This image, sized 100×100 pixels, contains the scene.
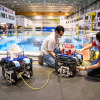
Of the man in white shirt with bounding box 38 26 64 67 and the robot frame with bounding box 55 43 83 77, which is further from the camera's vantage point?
the man in white shirt with bounding box 38 26 64 67

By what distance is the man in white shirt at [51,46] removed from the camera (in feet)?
7.71

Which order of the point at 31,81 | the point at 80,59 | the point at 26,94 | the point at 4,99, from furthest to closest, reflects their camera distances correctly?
the point at 80,59
the point at 31,81
the point at 26,94
the point at 4,99

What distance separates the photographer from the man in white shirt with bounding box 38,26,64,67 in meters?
2.35

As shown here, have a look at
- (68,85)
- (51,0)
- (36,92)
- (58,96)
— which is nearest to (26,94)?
(36,92)

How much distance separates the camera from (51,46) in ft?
8.04

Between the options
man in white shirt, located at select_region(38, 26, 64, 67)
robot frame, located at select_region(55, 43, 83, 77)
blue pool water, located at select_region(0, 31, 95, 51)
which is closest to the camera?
robot frame, located at select_region(55, 43, 83, 77)

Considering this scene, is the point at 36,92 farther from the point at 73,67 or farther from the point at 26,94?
the point at 73,67

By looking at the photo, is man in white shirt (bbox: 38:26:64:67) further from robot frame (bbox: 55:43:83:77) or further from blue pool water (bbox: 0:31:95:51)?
blue pool water (bbox: 0:31:95:51)

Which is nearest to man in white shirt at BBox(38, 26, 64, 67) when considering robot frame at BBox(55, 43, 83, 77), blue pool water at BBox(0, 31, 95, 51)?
robot frame at BBox(55, 43, 83, 77)

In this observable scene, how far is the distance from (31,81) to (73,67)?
2.30 feet

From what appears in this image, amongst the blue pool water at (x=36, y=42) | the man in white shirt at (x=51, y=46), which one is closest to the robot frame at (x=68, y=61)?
the man in white shirt at (x=51, y=46)

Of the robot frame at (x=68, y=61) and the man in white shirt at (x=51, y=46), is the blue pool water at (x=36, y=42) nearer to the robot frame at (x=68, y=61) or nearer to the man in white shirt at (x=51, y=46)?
the man in white shirt at (x=51, y=46)

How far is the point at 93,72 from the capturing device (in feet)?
6.92

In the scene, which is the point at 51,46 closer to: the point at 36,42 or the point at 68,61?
the point at 68,61
